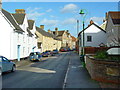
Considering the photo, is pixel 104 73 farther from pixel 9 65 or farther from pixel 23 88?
pixel 9 65

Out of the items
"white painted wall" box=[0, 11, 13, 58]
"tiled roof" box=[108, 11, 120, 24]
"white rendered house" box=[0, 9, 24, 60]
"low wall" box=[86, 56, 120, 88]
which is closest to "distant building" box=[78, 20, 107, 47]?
"tiled roof" box=[108, 11, 120, 24]

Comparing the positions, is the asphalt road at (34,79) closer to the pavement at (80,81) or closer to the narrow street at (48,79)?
the narrow street at (48,79)

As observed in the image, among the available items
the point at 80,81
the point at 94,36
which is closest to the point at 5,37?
the point at 80,81

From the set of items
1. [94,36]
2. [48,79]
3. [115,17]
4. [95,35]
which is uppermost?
[115,17]

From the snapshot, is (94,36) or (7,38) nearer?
(7,38)

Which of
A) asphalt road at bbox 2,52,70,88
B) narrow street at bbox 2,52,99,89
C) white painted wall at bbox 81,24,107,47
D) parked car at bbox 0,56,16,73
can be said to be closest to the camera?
narrow street at bbox 2,52,99,89

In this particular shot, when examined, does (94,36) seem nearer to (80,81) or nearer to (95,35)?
(95,35)

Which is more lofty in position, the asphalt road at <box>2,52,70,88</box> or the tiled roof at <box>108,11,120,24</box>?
the tiled roof at <box>108,11,120,24</box>

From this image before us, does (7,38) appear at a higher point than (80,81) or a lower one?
higher

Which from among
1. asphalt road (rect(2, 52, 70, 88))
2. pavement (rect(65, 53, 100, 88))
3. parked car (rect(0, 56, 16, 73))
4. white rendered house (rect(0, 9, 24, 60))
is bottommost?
asphalt road (rect(2, 52, 70, 88))

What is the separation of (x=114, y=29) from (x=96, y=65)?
2153cm

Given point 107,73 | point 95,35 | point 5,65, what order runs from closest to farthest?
point 107,73 → point 5,65 → point 95,35

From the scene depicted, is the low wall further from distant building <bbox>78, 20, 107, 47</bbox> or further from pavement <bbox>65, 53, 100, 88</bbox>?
distant building <bbox>78, 20, 107, 47</bbox>

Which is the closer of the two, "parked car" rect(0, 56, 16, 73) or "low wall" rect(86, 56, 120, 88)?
"low wall" rect(86, 56, 120, 88)
